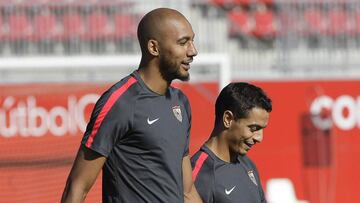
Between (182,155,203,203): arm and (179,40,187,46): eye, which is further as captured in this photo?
(182,155,203,203): arm

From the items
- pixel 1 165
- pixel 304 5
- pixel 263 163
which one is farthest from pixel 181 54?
pixel 304 5

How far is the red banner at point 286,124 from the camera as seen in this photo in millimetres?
7285

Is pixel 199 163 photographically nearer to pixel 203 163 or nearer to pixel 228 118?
pixel 203 163

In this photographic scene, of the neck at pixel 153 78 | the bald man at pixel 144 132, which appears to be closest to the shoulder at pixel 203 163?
the bald man at pixel 144 132

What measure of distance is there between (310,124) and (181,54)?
691cm

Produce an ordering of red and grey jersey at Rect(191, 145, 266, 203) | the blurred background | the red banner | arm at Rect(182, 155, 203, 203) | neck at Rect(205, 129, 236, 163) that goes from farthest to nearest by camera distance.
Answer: the blurred background → the red banner → neck at Rect(205, 129, 236, 163) → red and grey jersey at Rect(191, 145, 266, 203) → arm at Rect(182, 155, 203, 203)

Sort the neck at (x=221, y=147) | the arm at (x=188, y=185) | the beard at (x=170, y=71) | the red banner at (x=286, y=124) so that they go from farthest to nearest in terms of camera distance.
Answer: the red banner at (x=286, y=124)
the neck at (x=221, y=147)
the arm at (x=188, y=185)
the beard at (x=170, y=71)

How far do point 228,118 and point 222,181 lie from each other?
33cm

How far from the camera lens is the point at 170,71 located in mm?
3754

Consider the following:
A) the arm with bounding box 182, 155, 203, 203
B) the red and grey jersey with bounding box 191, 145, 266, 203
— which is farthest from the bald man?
the red and grey jersey with bounding box 191, 145, 266, 203

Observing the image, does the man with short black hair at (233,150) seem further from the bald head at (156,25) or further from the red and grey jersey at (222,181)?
the bald head at (156,25)

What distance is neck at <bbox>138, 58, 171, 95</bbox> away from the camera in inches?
149

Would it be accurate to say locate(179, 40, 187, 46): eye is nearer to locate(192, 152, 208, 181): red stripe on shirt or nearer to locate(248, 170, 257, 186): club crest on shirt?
locate(192, 152, 208, 181): red stripe on shirt

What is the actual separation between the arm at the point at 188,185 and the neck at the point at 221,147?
1.08 feet
